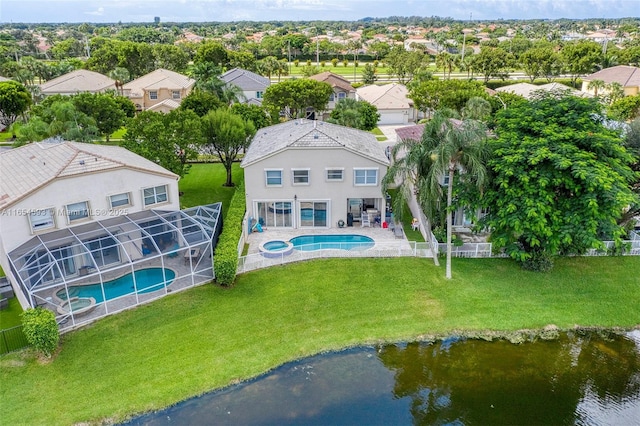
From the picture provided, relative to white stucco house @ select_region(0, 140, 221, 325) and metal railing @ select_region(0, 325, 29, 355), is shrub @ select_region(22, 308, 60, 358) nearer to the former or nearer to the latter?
metal railing @ select_region(0, 325, 29, 355)

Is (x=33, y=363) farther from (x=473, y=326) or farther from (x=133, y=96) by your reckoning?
(x=133, y=96)

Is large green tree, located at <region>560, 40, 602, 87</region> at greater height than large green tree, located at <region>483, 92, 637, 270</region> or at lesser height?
greater

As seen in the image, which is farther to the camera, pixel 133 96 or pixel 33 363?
pixel 133 96

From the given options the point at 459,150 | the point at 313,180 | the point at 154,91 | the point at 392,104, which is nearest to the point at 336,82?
the point at 392,104

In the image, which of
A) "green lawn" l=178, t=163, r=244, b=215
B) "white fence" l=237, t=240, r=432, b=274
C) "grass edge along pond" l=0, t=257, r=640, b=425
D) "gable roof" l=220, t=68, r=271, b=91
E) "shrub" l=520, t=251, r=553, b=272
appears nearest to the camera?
"grass edge along pond" l=0, t=257, r=640, b=425

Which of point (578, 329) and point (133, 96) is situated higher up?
point (133, 96)

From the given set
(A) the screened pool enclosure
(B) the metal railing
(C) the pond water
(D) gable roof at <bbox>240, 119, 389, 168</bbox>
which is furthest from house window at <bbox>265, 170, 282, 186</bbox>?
(B) the metal railing

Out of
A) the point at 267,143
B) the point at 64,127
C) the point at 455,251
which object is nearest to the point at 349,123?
the point at 267,143

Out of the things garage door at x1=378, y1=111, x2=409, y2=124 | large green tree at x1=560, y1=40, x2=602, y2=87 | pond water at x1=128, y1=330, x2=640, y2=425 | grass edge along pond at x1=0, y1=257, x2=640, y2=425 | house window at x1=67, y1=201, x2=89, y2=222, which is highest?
large green tree at x1=560, y1=40, x2=602, y2=87
